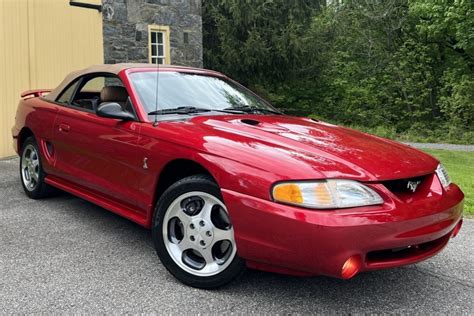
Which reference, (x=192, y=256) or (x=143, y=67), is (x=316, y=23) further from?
(x=192, y=256)

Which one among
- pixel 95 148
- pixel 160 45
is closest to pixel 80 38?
pixel 160 45

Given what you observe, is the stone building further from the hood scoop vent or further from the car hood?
the hood scoop vent

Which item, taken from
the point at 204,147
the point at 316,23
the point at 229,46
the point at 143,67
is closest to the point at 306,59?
the point at 316,23

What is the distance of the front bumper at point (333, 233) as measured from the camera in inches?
103

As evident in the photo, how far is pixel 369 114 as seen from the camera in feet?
65.9

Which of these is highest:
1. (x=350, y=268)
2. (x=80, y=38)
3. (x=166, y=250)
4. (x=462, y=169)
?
(x=80, y=38)

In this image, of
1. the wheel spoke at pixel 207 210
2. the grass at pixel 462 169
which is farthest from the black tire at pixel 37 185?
the grass at pixel 462 169

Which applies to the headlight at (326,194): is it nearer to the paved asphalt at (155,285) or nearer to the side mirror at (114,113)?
the paved asphalt at (155,285)

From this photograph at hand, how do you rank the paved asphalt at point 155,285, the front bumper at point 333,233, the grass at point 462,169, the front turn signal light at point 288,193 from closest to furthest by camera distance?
the front bumper at point 333,233, the front turn signal light at point 288,193, the paved asphalt at point 155,285, the grass at point 462,169

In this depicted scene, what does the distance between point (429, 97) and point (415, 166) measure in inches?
692

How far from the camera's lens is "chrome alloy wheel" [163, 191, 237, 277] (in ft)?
10.3

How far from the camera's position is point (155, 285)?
Result: 3.27m

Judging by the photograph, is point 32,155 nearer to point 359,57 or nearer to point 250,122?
point 250,122

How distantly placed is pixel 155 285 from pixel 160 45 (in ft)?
A: 35.6
